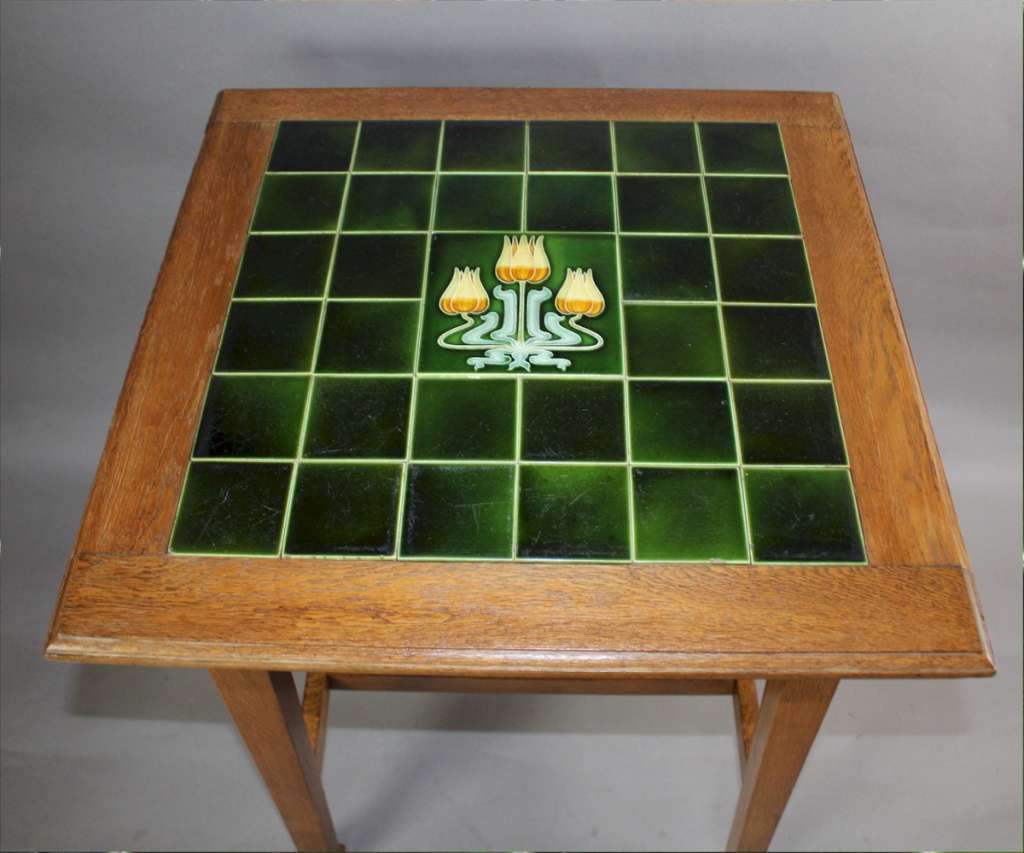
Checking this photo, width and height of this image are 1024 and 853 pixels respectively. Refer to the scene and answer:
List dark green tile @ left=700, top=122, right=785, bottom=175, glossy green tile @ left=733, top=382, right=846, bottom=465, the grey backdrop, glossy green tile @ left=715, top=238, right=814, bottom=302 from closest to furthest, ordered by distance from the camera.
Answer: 1. glossy green tile @ left=733, top=382, right=846, bottom=465
2. glossy green tile @ left=715, top=238, right=814, bottom=302
3. dark green tile @ left=700, top=122, right=785, bottom=175
4. the grey backdrop

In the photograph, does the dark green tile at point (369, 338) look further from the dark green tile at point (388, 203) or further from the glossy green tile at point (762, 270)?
the glossy green tile at point (762, 270)

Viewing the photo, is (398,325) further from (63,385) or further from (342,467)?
(63,385)

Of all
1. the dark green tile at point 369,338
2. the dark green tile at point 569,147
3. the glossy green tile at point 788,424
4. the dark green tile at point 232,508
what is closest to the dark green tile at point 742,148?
the dark green tile at point 569,147

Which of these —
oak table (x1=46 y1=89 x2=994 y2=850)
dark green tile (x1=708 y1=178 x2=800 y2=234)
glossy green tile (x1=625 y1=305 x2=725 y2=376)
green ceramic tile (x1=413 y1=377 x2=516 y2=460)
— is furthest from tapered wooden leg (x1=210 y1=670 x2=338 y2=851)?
dark green tile (x1=708 y1=178 x2=800 y2=234)

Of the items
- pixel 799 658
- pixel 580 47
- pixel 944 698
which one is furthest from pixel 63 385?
pixel 944 698

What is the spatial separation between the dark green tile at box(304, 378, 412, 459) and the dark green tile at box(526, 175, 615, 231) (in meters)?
0.31

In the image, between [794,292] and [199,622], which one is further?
[794,292]

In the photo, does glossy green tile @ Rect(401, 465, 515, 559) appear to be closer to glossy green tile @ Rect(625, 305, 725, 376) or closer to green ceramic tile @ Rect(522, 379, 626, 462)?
green ceramic tile @ Rect(522, 379, 626, 462)

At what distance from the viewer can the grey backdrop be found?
1.50m

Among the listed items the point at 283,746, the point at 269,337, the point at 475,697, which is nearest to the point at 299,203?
the point at 269,337

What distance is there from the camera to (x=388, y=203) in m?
1.24

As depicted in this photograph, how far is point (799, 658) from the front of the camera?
862mm

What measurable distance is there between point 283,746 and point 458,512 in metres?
0.46

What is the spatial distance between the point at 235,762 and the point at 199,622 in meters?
0.80
